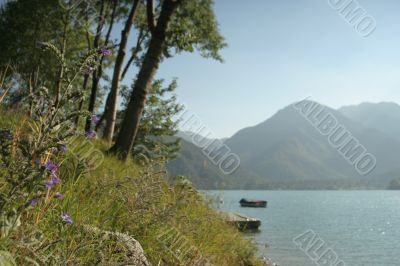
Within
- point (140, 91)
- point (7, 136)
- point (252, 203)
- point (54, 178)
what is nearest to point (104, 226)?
point (54, 178)

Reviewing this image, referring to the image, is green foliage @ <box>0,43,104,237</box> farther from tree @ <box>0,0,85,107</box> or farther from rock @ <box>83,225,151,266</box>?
tree @ <box>0,0,85,107</box>

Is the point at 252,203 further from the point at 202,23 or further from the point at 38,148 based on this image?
the point at 38,148

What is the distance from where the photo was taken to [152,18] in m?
13.9

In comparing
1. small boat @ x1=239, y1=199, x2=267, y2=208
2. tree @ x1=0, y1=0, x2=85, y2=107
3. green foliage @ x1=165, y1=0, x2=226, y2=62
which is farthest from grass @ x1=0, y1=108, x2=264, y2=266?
small boat @ x1=239, y1=199, x2=267, y2=208

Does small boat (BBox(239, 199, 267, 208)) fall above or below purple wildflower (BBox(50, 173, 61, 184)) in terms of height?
above

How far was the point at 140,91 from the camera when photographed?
12.3 metres

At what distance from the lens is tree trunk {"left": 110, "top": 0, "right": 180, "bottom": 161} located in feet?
39.7

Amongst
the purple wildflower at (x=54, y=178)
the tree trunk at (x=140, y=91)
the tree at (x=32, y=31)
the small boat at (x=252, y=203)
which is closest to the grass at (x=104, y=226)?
the purple wildflower at (x=54, y=178)

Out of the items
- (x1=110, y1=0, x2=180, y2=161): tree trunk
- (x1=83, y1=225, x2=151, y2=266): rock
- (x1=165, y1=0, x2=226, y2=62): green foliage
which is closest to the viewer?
(x1=83, y1=225, x2=151, y2=266): rock

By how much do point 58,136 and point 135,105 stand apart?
9.38m

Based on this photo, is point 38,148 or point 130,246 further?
point 130,246

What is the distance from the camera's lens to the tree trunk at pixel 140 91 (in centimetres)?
1209

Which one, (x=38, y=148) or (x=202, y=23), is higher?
(x=202, y=23)

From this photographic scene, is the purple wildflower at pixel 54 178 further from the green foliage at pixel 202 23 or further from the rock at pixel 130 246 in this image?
the green foliage at pixel 202 23
